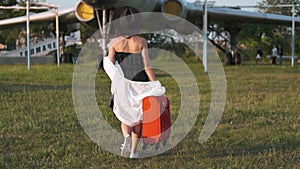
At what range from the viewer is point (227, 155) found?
516cm

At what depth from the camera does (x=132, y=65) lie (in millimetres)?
4988

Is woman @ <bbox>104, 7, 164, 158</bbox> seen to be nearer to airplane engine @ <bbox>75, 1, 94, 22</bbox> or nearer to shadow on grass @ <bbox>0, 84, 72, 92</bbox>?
shadow on grass @ <bbox>0, 84, 72, 92</bbox>

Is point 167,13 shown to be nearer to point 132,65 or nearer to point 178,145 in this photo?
point 178,145

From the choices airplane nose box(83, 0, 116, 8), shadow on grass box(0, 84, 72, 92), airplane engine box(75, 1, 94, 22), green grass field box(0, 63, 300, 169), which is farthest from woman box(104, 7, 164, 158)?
airplane engine box(75, 1, 94, 22)

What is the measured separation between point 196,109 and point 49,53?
42.5 m

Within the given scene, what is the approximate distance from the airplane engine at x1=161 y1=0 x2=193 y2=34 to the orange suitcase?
12182mm

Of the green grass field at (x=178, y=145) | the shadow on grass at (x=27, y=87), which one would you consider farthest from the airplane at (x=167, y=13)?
the green grass field at (x=178, y=145)

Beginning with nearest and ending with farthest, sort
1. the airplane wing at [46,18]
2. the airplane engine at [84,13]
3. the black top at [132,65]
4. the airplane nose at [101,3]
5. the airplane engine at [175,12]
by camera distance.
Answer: the black top at [132,65], the airplane nose at [101,3], the airplane engine at [175,12], the airplane engine at [84,13], the airplane wing at [46,18]

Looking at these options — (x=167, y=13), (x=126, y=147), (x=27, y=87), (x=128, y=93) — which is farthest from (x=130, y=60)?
(x=167, y=13)

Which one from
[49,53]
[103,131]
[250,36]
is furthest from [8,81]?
[49,53]

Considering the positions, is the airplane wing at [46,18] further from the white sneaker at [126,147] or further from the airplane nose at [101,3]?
the white sneaker at [126,147]

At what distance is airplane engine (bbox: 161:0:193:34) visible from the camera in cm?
1725

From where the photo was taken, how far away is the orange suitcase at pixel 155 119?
487 cm

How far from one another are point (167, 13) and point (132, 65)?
42.4 feet
